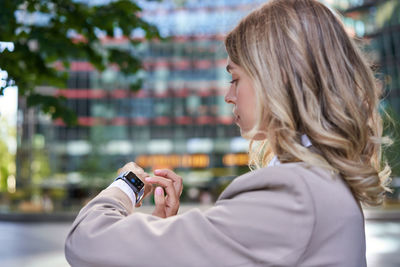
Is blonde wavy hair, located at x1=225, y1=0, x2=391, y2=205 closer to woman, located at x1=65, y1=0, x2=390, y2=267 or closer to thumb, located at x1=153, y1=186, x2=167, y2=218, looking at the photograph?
woman, located at x1=65, y1=0, x2=390, y2=267

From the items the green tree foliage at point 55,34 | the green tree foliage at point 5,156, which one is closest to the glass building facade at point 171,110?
the green tree foliage at point 5,156

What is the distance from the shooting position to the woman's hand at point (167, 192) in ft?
4.59

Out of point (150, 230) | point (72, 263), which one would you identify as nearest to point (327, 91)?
point (150, 230)

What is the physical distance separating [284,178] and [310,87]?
0.89 feet

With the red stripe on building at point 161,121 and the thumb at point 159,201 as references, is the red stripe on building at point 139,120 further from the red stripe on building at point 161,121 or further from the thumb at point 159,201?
the thumb at point 159,201

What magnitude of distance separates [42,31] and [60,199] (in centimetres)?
2291

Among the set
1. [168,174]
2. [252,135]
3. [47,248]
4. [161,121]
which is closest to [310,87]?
[252,135]

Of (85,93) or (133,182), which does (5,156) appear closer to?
(85,93)

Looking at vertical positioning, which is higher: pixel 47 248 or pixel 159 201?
pixel 159 201

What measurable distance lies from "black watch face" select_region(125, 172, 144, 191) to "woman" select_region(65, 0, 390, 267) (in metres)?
0.02

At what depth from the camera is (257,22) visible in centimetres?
126

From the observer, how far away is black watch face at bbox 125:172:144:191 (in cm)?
136

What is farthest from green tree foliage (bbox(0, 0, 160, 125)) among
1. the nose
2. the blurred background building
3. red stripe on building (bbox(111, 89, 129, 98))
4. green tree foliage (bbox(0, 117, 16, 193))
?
red stripe on building (bbox(111, 89, 129, 98))

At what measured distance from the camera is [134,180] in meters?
1.37
